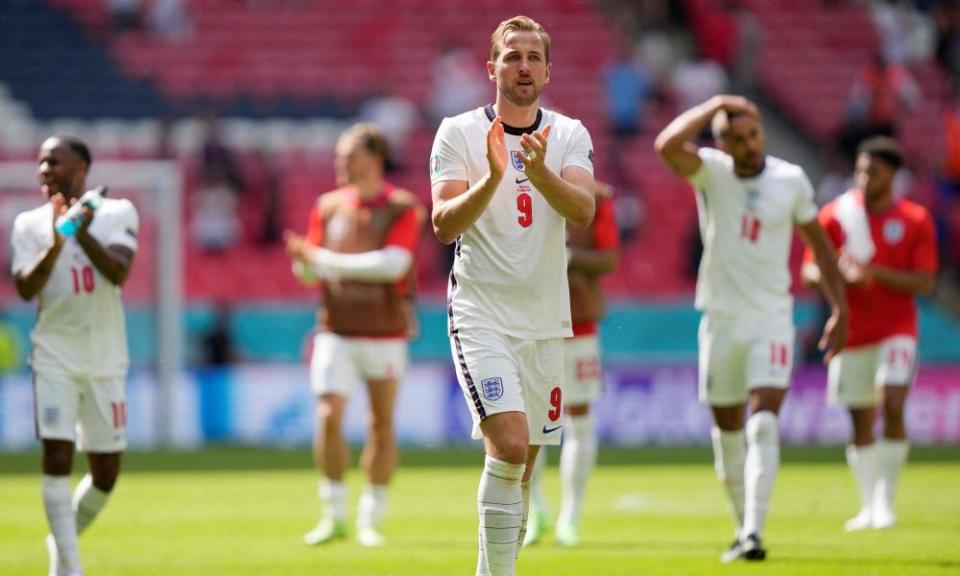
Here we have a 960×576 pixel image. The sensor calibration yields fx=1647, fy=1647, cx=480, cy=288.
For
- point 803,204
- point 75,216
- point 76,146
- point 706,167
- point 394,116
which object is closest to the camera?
point 75,216

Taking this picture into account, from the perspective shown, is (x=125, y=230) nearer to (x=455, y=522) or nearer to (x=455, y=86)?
(x=455, y=522)

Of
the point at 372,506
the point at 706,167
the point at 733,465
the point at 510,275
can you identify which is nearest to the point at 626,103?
the point at 372,506

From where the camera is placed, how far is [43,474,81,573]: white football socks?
875cm

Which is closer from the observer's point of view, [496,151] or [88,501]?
[496,151]

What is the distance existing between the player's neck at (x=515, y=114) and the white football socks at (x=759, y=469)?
3051mm

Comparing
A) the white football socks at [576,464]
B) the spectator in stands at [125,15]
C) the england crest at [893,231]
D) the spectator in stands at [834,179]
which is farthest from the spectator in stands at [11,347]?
the england crest at [893,231]

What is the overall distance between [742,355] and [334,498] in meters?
3.23

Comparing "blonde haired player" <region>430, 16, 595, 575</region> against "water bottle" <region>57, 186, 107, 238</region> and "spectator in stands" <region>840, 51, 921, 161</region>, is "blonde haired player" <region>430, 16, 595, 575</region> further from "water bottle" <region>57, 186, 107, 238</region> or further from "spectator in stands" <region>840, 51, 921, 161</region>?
"spectator in stands" <region>840, 51, 921, 161</region>

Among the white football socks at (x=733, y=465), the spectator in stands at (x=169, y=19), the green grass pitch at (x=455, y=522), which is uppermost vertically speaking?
the spectator in stands at (x=169, y=19)

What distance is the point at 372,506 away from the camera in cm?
1177

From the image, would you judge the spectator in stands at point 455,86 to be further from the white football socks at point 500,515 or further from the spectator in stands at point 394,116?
the white football socks at point 500,515

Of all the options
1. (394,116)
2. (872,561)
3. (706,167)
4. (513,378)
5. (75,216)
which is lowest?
(872,561)

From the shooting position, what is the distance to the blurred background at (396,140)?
67.9ft

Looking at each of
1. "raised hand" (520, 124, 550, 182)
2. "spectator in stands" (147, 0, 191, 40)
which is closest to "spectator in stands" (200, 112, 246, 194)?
"spectator in stands" (147, 0, 191, 40)
